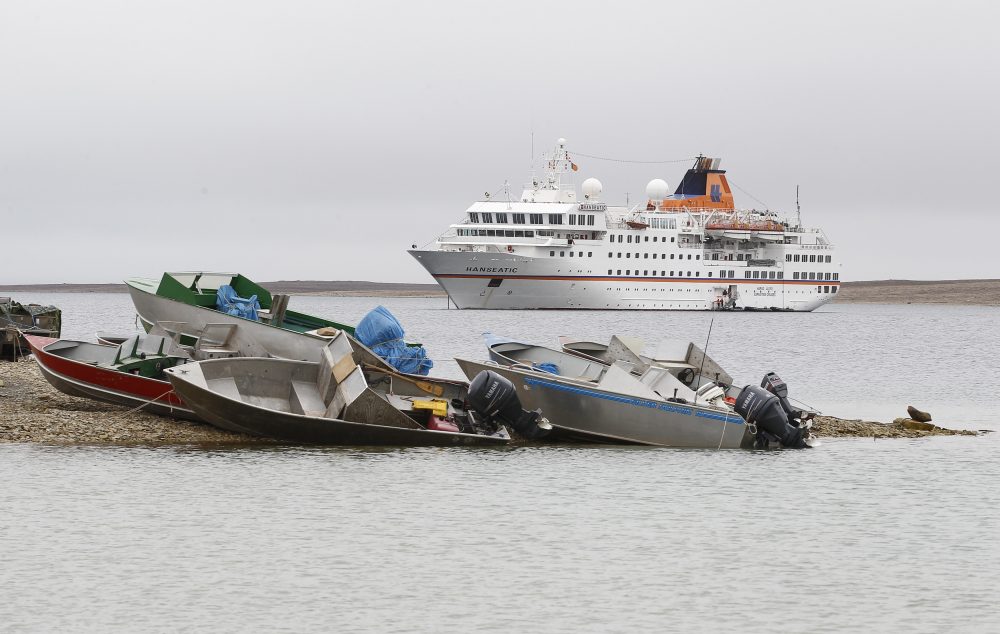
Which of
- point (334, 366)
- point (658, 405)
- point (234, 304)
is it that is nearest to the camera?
point (334, 366)

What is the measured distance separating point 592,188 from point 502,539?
83.9m

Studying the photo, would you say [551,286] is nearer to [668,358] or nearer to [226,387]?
[668,358]

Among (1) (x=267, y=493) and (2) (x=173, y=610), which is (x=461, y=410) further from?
(2) (x=173, y=610)

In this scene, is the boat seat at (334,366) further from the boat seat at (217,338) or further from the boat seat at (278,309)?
the boat seat at (278,309)

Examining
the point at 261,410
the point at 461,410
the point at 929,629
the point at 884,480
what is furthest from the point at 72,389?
the point at 929,629

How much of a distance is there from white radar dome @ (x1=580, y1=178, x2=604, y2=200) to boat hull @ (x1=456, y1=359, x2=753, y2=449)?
76698 millimetres

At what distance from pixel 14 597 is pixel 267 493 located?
5.11m

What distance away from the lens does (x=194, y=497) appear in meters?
16.1

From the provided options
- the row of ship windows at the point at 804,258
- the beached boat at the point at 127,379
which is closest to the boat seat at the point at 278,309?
the beached boat at the point at 127,379

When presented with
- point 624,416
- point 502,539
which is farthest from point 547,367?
point 502,539

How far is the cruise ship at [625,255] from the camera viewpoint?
293ft

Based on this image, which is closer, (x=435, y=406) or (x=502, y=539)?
(x=502, y=539)

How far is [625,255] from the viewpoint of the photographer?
92.9m

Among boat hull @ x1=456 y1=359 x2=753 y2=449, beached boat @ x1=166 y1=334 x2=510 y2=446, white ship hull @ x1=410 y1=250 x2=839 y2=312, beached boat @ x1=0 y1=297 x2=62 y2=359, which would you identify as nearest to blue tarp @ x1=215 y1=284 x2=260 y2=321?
beached boat @ x1=166 y1=334 x2=510 y2=446
